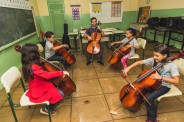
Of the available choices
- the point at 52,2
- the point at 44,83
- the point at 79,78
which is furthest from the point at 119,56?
the point at 52,2

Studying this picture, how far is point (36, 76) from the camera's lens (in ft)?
4.96

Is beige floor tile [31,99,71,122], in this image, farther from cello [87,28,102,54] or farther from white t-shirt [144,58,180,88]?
cello [87,28,102,54]

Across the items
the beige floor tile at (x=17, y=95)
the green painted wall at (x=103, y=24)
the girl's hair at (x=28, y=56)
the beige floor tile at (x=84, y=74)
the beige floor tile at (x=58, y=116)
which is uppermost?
the green painted wall at (x=103, y=24)

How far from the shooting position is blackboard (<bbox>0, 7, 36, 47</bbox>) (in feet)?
8.65

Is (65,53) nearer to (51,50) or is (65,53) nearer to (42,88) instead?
(51,50)

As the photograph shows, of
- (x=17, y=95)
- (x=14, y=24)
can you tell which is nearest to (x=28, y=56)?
(x=17, y=95)

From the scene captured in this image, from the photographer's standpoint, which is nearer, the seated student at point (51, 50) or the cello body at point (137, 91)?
the cello body at point (137, 91)

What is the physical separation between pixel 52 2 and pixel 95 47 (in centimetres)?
314

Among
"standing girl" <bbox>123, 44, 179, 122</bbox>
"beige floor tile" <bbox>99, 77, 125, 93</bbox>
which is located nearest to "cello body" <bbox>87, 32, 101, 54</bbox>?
"beige floor tile" <bbox>99, 77, 125, 93</bbox>

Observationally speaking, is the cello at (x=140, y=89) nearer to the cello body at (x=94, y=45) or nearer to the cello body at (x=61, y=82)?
the cello body at (x=61, y=82)

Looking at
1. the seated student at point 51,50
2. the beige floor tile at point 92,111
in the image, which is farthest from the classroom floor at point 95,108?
the seated student at point 51,50

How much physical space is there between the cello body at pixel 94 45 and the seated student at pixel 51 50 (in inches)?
26.2

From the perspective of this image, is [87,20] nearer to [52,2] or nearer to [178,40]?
[52,2]

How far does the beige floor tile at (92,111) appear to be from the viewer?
1.76 metres
